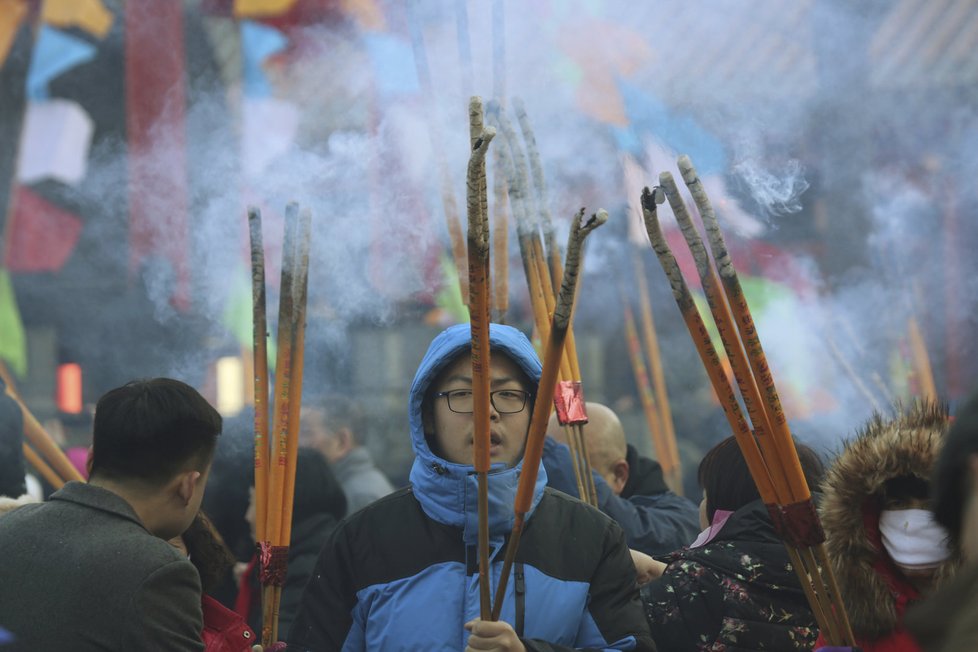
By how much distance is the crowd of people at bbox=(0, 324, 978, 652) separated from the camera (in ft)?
5.76

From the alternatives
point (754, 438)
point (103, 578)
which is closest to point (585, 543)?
point (754, 438)

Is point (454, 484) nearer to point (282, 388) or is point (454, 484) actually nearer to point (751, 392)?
point (751, 392)

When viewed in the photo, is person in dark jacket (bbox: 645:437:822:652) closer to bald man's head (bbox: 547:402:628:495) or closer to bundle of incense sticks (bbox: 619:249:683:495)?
bald man's head (bbox: 547:402:628:495)

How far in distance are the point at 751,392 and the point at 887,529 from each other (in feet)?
1.06

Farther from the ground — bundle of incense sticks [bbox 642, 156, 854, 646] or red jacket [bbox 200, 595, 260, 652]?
bundle of incense sticks [bbox 642, 156, 854, 646]

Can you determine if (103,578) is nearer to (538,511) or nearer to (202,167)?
(538,511)

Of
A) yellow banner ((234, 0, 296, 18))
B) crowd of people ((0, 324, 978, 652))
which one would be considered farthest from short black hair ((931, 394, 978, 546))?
yellow banner ((234, 0, 296, 18))

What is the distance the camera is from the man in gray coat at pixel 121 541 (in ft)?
5.61

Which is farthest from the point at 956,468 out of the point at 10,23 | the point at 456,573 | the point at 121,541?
the point at 10,23

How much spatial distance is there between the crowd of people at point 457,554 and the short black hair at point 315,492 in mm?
1220

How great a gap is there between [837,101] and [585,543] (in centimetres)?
475

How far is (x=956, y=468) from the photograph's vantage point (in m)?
0.94

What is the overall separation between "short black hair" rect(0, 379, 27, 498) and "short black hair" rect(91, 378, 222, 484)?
157cm

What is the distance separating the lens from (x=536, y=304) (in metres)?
2.97
